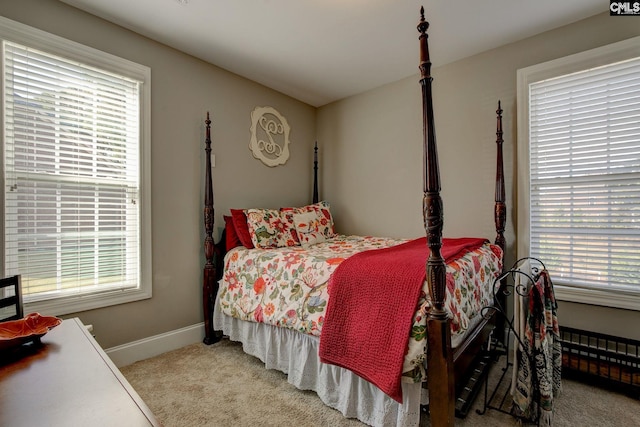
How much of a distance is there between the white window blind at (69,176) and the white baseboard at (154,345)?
0.45 meters

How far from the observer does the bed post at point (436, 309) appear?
126 cm

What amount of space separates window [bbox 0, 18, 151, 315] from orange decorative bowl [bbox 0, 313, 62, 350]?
991mm

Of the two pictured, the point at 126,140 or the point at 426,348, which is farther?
the point at 126,140

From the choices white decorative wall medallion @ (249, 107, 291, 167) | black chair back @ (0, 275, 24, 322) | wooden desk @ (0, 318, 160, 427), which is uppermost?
white decorative wall medallion @ (249, 107, 291, 167)

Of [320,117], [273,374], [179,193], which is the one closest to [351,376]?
[273,374]

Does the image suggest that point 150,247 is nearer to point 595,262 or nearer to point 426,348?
point 426,348

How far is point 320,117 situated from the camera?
3.88 meters

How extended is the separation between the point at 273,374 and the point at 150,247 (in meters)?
1.36

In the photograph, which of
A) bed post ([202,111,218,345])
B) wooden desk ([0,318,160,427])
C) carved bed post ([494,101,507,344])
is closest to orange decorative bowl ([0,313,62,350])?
wooden desk ([0,318,160,427])

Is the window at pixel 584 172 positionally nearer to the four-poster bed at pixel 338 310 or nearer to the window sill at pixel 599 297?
the window sill at pixel 599 297

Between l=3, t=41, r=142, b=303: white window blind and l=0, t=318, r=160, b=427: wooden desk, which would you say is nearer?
l=0, t=318, r=160, b=427: wooden desk

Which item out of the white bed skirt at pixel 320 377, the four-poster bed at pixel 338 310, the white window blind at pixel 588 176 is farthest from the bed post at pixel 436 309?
the white window blind at pixel 588 176

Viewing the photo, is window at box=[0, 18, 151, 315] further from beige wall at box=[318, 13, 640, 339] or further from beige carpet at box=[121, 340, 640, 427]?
beige wall at box=[318, 13, 640, 339]

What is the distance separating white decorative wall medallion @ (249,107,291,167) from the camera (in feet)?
10.3
